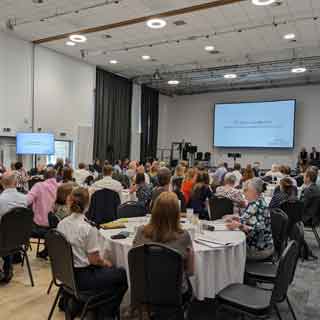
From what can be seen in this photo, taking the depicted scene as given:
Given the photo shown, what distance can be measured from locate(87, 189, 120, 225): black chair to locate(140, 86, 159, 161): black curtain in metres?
11.0

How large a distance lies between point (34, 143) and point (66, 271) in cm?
809

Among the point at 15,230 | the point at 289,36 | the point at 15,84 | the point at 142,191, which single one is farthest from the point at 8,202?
the point at 289,36

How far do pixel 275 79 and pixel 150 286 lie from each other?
14.6 meters

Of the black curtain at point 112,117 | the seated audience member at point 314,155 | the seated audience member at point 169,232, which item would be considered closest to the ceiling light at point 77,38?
the black curtain at point 112,117

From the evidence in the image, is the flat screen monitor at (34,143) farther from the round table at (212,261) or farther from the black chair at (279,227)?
the black chair at (279,227)

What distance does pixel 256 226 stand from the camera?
340cm

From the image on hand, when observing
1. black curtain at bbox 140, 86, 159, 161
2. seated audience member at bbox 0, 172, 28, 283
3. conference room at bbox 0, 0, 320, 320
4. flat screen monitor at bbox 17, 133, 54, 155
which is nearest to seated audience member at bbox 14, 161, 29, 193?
conference room at bbox 0, 0, 320, 320

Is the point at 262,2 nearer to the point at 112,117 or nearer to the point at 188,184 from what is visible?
the point at 188,184

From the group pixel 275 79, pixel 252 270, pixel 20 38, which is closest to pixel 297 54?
pixel 275 79

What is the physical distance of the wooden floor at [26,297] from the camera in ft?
10.9

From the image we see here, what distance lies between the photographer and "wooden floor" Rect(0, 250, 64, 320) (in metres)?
3.31

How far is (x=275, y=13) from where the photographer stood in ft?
26.2

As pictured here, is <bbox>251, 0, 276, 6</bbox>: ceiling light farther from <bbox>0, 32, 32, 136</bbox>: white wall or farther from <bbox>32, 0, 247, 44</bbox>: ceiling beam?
<bbox>0, 32, 32, 136</bbox>: white wall

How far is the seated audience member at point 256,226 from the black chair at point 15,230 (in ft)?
7.49
